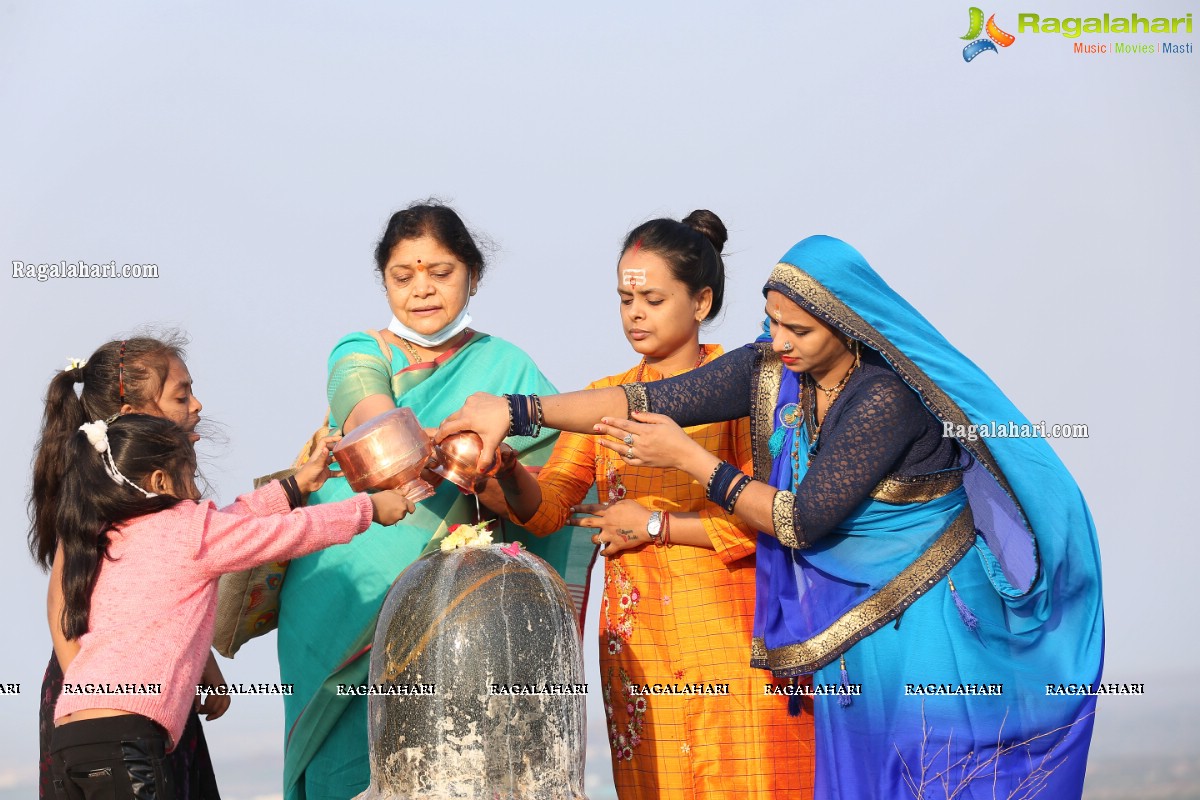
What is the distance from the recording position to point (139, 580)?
3.67 metres

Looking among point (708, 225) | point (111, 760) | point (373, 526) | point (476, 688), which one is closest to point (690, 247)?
point (708, 225)

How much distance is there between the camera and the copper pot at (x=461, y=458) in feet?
12.8

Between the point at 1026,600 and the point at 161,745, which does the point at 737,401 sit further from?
the point at 161,745

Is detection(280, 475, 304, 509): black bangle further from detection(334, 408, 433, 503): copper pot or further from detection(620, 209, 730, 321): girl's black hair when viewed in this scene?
detection(620, 209, 730, 321): girl's black hair

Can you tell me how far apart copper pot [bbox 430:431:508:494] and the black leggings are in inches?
42.0

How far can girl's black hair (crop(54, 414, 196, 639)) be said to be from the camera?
3668 mm

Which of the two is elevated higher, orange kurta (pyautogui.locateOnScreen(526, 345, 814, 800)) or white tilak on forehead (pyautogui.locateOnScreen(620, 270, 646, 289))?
white tilak on forehead (pyautogui.locateOnScreen(620, 270, 646, 289))

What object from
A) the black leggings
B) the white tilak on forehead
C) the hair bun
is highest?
the hair bun

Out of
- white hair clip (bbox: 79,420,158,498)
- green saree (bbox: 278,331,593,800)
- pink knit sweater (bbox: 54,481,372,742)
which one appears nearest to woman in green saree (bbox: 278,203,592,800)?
green saree (bbox: 278,331,593,800)

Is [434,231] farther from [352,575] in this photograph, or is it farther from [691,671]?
[691,671]

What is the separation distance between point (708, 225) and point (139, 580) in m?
2.19

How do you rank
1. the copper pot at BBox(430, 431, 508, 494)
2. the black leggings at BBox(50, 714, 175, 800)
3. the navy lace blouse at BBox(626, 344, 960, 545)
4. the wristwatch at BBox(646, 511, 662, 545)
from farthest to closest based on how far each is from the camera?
the wristwatch at BBox(646, 511, 662, 545), the copper pot at BBox(430, 431, 508, 494), the navy lace blouse at BBox(626, 344, 960, 545), the black leggings at BBox(50, 714, 175, 800)

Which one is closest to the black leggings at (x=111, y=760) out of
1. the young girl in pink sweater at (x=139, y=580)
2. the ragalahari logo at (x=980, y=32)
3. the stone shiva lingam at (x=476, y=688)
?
the young girl in pink sweater at (x=139, y=580)

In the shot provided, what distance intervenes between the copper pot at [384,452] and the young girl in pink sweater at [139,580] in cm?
12
